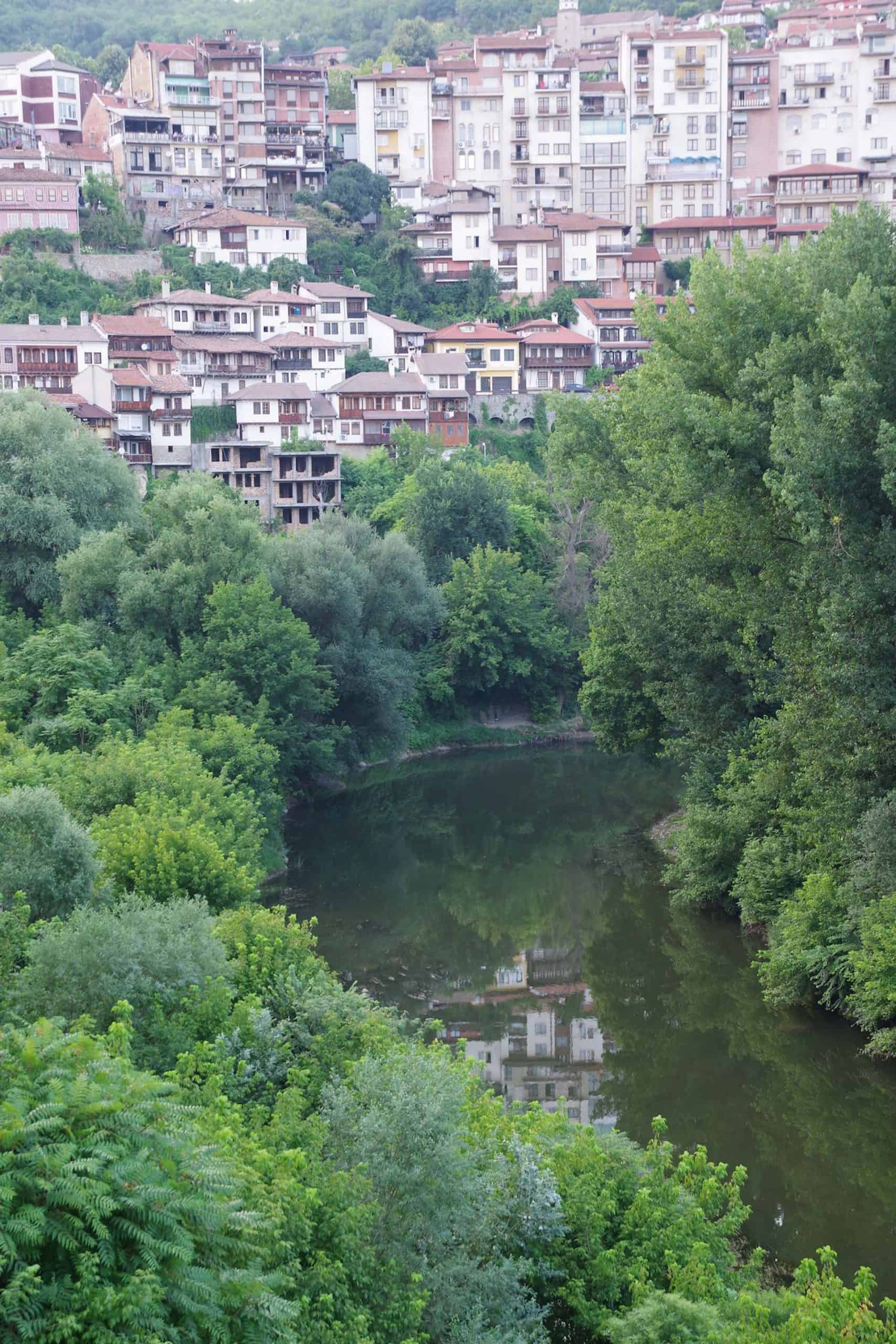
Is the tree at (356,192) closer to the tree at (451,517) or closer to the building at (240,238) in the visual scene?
the building at (240,238)

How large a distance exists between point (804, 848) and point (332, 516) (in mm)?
20466

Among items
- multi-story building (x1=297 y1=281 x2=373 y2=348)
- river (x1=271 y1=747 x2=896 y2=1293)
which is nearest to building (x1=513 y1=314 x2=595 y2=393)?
multi-story building (x1=297 y1=281 x2=373 y2=348)

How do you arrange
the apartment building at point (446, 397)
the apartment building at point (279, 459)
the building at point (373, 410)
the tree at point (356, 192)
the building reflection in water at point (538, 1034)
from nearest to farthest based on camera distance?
the building reflection in water at point (538, 1034)
the apartment building at point (279, 459)
the building at point (373, 410)
the apartment building at point (446, 397)
the tree at point (356, 192)

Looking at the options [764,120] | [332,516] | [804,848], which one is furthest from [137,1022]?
A: [764,120]

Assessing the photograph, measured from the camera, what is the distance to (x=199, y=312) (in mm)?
61094

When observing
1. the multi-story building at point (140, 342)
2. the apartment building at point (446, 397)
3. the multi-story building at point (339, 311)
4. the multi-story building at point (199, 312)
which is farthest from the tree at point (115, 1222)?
the multi-story building at point (339, 311)

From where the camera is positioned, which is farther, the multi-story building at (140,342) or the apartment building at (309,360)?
the apartment building at (309,360)

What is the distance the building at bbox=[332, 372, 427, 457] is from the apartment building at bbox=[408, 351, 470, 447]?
0.73 meters

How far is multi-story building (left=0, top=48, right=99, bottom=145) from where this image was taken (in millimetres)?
76500

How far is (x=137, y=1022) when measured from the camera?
491 inches

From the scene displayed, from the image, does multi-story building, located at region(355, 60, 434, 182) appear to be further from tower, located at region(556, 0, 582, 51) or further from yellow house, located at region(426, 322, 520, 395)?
yellow house, located at region(426, 322, 520, 395)

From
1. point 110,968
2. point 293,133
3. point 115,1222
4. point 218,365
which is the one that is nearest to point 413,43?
point 293,133

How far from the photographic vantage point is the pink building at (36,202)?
Answer: 216 ft

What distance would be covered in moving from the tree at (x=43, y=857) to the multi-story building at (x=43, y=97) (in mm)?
67377
